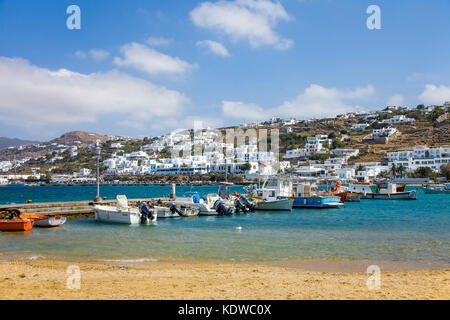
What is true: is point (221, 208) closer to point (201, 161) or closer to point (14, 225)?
point (14, 225)

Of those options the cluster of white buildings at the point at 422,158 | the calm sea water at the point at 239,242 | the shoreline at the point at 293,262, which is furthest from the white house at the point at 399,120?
the shoreline at the point at 293,262

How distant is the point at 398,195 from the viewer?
5606 cm

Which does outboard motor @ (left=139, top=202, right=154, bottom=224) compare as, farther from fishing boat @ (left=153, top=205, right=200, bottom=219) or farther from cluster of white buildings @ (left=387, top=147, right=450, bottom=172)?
cluster of white buildings @ (left=387, top=147, right=450, bottom=172)

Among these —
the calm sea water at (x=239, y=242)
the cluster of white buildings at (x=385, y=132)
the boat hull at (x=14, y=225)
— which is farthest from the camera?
the cluster of white buildings at (x=385, y=132)

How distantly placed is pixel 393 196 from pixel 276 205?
1082 inches

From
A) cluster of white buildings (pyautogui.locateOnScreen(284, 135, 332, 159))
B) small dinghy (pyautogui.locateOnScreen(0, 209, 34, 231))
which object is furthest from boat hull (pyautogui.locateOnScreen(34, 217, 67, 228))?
cluster of white buildings (pyautogui.locateOnScreen(284, 135, 332, 159))

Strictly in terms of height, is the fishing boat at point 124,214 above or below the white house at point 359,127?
below

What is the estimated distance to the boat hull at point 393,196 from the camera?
54875 mm

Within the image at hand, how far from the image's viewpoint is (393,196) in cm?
5594

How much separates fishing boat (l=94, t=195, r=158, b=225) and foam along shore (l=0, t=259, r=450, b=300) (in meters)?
12.6

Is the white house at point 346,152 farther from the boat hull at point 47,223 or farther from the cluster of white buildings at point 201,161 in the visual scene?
the boat hull at point 47,223

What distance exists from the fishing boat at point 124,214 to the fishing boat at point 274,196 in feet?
44.5

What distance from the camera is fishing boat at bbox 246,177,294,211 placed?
36.9 metres
